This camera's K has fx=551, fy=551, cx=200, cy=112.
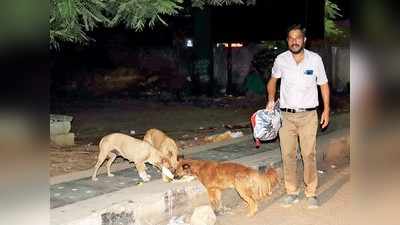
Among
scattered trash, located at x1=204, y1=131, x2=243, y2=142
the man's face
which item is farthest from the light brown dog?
scattered trash, located at x1=204, y1=131, x2=243, y2=142

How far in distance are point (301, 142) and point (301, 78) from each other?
756mm

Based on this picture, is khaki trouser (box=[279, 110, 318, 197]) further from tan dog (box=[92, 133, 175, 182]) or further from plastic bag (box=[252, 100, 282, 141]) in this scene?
tan dog (box=[92, 133, 175, 182])

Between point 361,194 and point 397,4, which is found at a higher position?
point 397,4

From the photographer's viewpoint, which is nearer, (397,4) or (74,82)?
(397,4)

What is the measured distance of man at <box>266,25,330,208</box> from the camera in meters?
6.06

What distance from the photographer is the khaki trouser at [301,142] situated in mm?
6219

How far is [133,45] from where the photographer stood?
2723cm

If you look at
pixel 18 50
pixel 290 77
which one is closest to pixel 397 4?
pixel 18 50

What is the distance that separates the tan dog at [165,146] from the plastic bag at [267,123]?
107 cm

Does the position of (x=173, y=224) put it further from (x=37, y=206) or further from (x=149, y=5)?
(x=37, y=206)

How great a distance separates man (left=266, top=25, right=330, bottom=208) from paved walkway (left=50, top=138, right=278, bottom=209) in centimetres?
174

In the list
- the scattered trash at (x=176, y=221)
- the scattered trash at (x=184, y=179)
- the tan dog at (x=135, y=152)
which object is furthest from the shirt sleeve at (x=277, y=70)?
the scattered trash at (x=176, y=221)

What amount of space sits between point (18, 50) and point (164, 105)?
16.6 metres

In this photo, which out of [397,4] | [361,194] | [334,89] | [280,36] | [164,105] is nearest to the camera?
[397,4]
